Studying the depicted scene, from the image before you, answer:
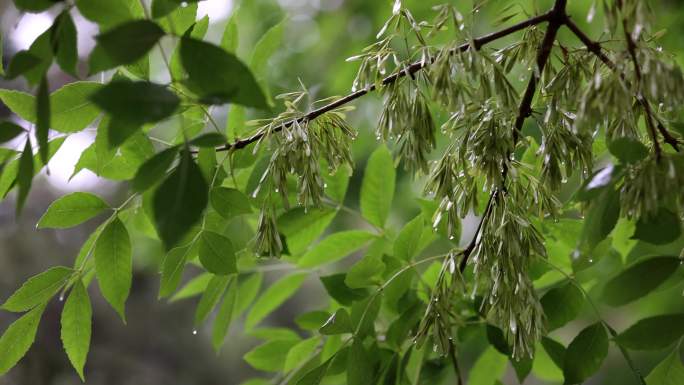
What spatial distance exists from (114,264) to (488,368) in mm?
474

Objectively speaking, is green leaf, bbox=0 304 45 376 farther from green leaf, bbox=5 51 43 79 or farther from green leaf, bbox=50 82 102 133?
green leaf, bbox=5 51 43 79

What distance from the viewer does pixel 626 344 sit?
0.62m

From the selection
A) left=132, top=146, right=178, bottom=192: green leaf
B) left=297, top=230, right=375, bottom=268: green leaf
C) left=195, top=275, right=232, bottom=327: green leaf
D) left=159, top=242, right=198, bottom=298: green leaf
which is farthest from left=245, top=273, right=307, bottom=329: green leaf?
left=132, top=146, right=178, bottom=192: green leaf

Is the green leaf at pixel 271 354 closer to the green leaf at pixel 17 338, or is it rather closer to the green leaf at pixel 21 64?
the green leaf at pixel 17 338

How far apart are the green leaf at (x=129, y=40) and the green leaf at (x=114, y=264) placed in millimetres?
273

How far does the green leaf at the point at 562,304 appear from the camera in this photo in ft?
2.49

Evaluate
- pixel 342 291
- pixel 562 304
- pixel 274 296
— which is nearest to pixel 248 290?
→ pixel 274 296

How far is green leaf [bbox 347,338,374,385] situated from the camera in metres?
0.71

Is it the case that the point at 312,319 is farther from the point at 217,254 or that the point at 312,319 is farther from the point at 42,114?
the point at 42,114

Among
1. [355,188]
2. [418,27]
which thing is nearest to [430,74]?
[418,27]

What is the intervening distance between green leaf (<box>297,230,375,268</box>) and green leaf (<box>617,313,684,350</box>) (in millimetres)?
350

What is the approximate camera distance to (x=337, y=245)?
90cm

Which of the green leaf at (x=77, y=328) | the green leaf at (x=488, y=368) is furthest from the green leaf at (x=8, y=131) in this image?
the green leaf at (x=488, y=368)

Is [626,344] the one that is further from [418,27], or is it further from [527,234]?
[418,27]
